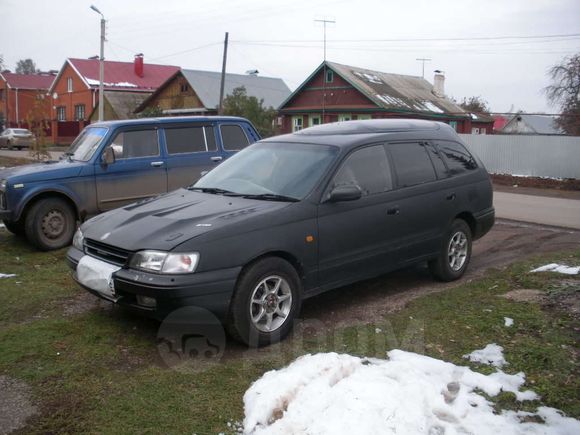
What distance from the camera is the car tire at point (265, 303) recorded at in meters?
4.45

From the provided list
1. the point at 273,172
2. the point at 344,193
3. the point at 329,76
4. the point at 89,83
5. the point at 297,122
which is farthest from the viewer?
the point at 89,83

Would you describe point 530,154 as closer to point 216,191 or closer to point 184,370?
point 216,191

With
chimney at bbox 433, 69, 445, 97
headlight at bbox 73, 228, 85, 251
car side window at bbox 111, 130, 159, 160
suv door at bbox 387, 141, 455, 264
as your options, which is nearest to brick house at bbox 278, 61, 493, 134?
chimney at bbox 433, 69, 445, 97

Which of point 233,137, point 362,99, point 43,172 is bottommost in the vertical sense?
point 43,172

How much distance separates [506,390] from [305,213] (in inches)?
80.8

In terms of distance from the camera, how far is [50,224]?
8.08 m

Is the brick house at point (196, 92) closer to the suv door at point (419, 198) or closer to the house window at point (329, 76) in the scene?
the house window at point (329, 76)

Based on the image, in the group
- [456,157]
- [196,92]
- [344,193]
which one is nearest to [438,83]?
[196,92]

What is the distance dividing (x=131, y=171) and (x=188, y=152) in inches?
38.8

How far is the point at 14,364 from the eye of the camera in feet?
14.0

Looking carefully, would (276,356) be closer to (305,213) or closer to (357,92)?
(305,213)

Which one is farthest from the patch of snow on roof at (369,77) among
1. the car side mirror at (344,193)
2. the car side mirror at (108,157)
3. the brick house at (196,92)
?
the car side mirror at (344,193)

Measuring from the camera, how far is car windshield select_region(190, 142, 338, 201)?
521 cm

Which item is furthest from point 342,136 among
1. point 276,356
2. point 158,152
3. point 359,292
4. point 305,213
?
point 158,152
